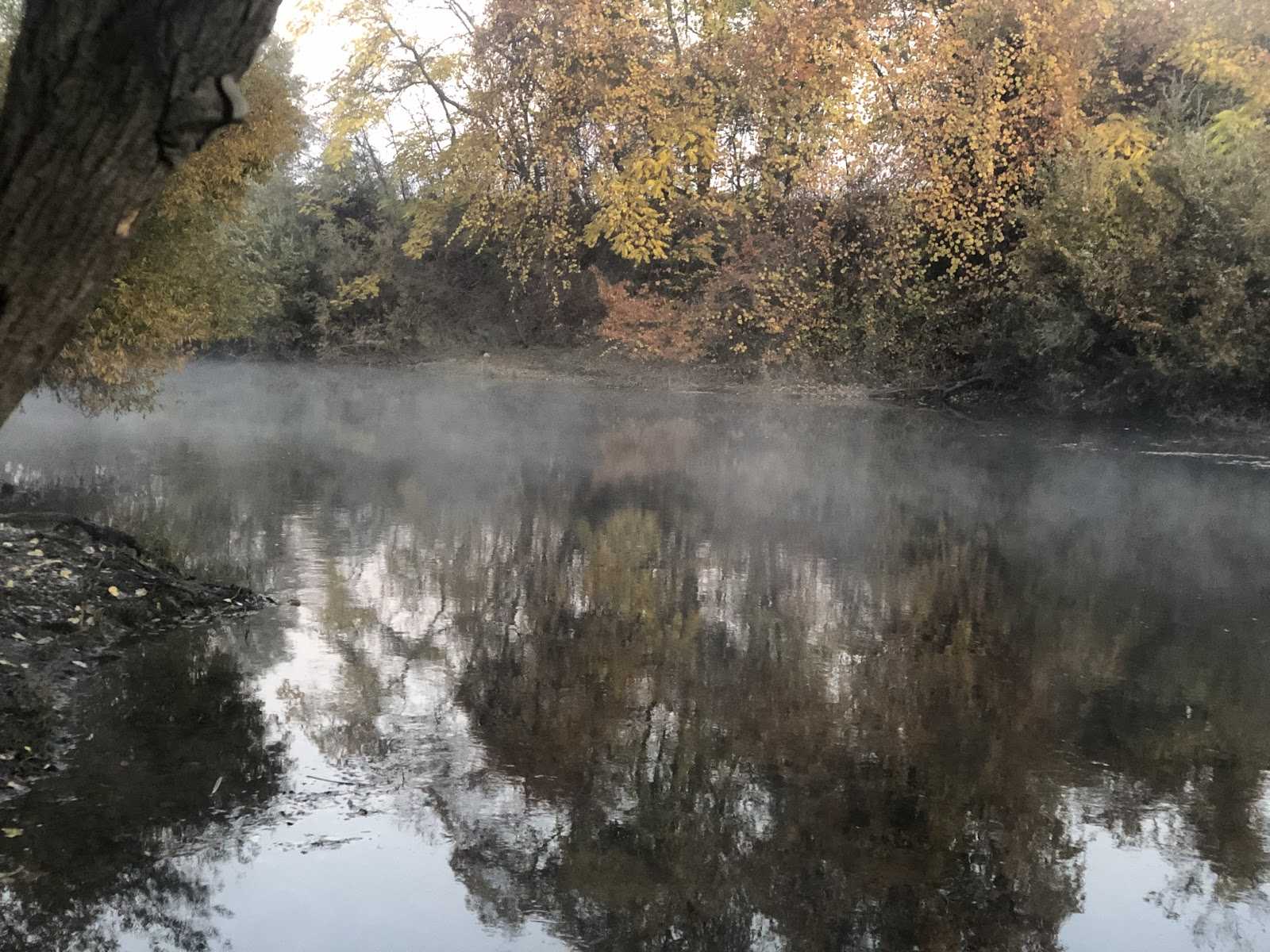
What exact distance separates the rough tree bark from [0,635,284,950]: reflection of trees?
303cm

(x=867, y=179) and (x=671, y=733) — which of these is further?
(x=867, y=179)

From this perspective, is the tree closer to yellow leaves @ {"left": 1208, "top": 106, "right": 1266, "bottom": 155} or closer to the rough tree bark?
the rough tree bark

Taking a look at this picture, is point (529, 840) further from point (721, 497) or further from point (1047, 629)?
point (721, 497)

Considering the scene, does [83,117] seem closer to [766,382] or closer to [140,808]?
[140,808]

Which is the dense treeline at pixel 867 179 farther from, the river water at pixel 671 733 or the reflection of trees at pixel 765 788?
the reflection of trees at pixel 765 788

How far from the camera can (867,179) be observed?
30500 millimetres

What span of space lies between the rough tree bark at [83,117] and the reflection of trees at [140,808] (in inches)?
119

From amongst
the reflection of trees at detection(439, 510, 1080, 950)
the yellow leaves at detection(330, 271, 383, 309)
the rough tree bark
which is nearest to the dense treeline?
the yellow leaves at detection(330, 271, 383, 309)

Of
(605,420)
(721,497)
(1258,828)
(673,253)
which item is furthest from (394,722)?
(673,253)

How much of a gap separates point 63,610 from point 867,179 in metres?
24.1

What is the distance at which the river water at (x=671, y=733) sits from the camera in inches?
224

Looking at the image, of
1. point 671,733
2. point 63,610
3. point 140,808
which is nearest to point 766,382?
point 63,610

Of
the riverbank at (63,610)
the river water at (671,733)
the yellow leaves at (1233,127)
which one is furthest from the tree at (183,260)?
the yellow leaves at (1233,127)

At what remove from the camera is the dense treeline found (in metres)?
24.0
